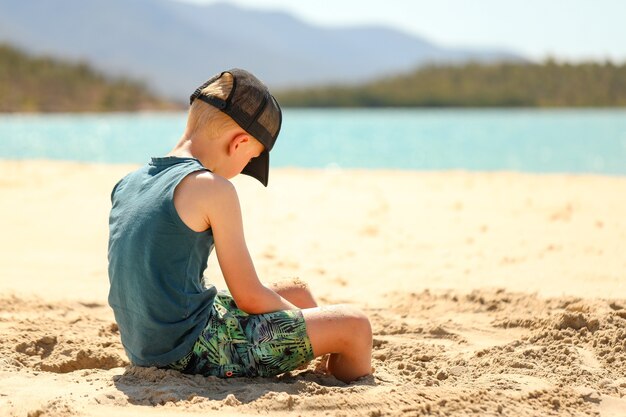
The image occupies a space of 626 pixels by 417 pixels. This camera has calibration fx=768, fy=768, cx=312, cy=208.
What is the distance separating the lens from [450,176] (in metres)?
10.0

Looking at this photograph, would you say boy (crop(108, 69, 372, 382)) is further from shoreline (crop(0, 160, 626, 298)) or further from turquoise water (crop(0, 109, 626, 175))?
turquoise water (crop(0, 109, 626, 175))

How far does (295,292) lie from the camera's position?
8.54 feet

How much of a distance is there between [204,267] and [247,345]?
26 cm

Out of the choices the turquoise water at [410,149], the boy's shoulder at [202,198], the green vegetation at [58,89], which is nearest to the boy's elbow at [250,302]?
the boy's shoulder at [202,198]

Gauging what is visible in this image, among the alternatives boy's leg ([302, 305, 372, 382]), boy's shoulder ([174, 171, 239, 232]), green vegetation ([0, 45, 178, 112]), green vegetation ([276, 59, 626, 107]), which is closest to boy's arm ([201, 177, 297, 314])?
boy's shoulder ([174, 171, 239, 232])

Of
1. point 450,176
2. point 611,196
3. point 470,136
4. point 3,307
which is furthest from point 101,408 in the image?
point 470,136

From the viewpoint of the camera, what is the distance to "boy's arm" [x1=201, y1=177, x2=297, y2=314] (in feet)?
6.95

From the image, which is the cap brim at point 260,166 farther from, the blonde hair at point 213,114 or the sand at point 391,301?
the sand at point 391,301

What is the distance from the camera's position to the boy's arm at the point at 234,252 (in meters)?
2.12

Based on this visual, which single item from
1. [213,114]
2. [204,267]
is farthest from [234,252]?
[213,114]

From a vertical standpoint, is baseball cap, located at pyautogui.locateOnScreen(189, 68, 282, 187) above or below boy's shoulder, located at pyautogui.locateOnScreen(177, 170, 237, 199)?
above

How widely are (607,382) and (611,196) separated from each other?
17.2 ft

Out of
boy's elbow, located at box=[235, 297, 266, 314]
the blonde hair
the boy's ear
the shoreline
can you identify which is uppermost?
the blonde hair

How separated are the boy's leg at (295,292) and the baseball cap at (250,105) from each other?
53 centimetres
